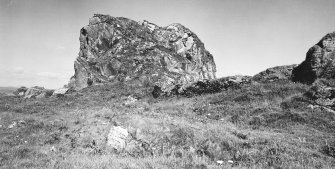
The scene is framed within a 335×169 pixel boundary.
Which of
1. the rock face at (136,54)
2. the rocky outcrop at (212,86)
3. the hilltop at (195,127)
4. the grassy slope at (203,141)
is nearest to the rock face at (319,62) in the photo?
the hilltop at (195,127)

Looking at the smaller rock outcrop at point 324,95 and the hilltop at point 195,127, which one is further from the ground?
the smaller rock outcrop at point 324,95

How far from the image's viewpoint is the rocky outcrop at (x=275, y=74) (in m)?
22.9

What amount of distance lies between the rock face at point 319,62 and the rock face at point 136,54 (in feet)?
61.3

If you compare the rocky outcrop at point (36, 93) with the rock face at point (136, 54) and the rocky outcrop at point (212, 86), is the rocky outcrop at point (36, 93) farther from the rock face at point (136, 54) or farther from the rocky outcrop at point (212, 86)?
the rocky outcrop at point (212, 86)

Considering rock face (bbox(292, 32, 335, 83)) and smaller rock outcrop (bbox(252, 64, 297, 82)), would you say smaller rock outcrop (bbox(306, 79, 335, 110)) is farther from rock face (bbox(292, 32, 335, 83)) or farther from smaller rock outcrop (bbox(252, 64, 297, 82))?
smaller rock outcrop (bbox(252, 64, 297, 82))

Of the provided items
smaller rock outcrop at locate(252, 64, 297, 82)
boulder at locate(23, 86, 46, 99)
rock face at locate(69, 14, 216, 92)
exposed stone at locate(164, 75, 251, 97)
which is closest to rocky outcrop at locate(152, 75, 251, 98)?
exposed stone at locate(164, 75, 251, 97)

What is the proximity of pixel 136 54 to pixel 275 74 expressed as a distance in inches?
997

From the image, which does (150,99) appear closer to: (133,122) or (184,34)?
(133,122)

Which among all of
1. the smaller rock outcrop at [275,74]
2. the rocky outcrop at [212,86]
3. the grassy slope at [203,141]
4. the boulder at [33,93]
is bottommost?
the grassy slope at [203,141]

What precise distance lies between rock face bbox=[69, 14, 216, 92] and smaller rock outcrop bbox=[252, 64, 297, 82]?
14.4 metres

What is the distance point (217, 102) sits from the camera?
1975 centimetres

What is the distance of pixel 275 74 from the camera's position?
2347cm

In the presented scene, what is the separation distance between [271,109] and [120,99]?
17.1 metres

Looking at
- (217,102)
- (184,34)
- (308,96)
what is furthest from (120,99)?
(184,34)
